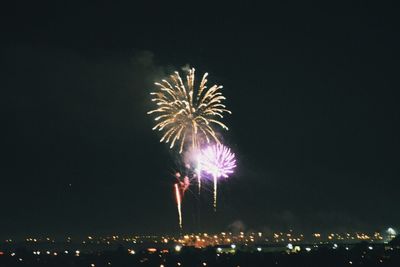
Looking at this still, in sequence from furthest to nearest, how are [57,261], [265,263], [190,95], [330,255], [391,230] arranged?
[391,230]
[57,261]
[330,255]
[265,263]
[190,95]

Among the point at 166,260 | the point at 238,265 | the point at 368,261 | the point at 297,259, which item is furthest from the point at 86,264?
the point at 368,261

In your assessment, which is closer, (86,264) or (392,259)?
(392,259)

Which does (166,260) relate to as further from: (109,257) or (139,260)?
(109,257)

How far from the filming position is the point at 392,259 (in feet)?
294

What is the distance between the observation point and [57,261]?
105 m

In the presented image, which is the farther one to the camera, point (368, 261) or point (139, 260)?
point (139, 260)

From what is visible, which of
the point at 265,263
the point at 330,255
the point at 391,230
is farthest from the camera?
the point at 391,230

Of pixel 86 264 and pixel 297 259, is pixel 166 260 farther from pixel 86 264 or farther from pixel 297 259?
pixel 297 259

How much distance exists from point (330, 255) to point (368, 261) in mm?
6253

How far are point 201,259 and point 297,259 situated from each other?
15552 millimetres

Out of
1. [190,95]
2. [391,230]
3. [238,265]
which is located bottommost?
[238,265]

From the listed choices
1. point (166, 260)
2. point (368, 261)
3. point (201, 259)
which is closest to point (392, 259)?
point (368, 261)

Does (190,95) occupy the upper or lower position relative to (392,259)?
upper

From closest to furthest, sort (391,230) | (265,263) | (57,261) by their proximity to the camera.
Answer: (265,263), (57,261), (391,230)
